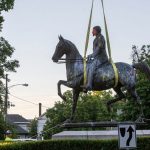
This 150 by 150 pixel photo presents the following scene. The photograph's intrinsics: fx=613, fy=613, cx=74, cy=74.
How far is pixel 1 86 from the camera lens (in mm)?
44719

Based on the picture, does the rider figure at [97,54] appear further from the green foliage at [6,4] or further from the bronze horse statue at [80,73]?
the green foliage at [6,4]

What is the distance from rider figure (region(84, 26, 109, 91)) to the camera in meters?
20.4

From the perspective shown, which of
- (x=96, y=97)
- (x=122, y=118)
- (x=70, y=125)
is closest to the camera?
(x=70, y=125)

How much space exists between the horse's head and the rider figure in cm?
93

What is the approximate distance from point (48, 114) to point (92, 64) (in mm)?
66547

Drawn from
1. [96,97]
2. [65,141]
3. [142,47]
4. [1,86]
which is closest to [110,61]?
[65,141]

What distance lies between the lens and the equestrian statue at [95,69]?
20.5 m

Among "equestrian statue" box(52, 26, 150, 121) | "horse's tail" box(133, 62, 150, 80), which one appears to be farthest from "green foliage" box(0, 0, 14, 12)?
"horse's tail" box(133, 62, 150, 80)

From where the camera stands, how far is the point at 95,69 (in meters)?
20.6

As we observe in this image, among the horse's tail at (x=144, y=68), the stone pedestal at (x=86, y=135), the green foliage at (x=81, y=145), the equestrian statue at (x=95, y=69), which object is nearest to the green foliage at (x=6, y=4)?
the stone pedestal at (x=86, y=135)

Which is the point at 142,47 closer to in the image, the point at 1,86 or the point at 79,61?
the point at 1,86

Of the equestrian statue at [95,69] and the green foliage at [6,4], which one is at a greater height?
the green foliage at [6,4]

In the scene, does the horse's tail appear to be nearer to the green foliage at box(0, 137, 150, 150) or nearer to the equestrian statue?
the equestrian statue

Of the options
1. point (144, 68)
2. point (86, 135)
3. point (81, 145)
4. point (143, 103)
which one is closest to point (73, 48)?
point (144, 68)
